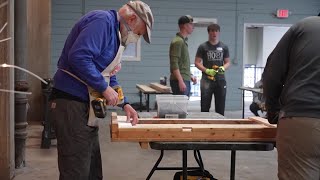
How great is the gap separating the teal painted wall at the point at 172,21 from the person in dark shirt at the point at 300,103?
854 cm

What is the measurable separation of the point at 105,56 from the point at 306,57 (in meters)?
1.02

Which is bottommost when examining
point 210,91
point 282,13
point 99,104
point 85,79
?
point 210,91

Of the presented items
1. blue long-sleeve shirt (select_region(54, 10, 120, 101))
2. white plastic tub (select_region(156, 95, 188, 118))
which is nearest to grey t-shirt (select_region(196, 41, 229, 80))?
white plastic tub (select_region(156, 95, 188, 118))

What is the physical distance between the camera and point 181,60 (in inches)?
229

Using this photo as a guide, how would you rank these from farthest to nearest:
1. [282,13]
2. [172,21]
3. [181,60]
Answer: [282,13] < [172,21] < [181,60]

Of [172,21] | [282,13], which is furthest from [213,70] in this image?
[282,13]

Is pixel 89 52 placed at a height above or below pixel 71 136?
above

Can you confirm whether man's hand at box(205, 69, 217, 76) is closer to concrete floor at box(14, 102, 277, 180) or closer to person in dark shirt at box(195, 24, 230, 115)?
person in dark shirt at box(195, 24, 230, 115)

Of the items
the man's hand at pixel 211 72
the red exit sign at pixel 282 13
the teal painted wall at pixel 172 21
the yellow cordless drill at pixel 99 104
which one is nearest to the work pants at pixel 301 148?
the yellow cordless drill at pixel 99 104

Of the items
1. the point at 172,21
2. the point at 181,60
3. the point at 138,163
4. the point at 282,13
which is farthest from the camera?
the point at 282,13

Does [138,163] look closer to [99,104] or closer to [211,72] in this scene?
[211,72]

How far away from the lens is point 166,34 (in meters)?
11.0

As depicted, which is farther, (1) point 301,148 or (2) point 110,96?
(2) point 110,96

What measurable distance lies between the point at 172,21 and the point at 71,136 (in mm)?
8772
